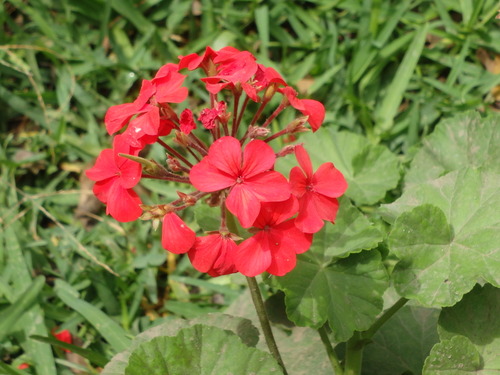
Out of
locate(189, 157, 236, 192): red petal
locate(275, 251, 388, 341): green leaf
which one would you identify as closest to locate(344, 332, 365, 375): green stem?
locate(275, 251, 388, 341): green leaf

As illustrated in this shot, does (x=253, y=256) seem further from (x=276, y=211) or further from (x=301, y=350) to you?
(x=301, y=350)

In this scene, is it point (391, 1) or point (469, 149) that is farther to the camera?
point (391, 1)

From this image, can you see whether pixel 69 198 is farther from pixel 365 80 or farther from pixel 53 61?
pixel 365 80

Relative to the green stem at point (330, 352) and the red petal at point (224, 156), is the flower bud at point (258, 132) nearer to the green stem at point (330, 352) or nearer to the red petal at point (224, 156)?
the red petal at point (224, 156)

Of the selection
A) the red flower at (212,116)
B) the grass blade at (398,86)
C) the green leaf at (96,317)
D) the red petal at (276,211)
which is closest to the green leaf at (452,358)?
the red petal at (276,211)

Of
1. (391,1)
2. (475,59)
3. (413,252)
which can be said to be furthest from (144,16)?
(413,252)

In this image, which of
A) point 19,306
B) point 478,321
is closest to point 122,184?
point 478,321
